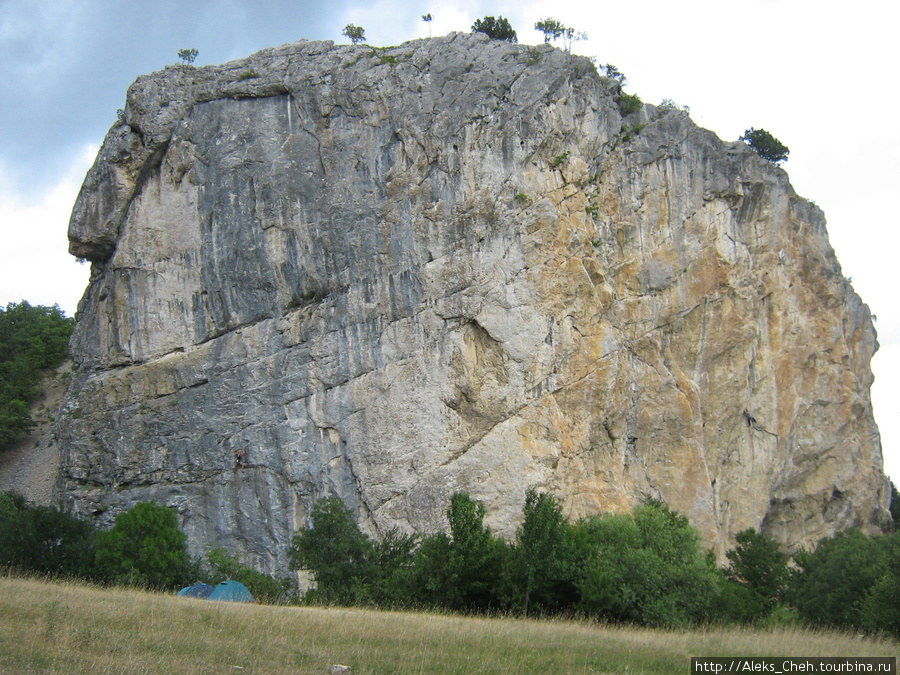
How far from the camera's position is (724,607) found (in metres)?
21.4

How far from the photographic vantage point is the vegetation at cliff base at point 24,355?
44219 millimetres

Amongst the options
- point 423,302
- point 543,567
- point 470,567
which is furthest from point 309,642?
point 423,302

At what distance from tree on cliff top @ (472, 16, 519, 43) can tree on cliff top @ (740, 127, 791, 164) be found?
12.9m

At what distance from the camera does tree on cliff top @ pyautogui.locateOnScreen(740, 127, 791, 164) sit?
134 ft

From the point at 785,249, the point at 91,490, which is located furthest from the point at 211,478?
the point at 785,249

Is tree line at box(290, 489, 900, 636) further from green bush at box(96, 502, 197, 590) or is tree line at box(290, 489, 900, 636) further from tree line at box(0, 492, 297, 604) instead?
green bush at box(96, 502, 197, 590)

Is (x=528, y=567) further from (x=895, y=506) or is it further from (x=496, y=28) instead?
(x=895, y=506)

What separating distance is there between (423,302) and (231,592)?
1140 cm

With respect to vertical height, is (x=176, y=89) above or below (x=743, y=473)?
above

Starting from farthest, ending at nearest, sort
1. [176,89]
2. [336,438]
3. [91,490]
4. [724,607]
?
[176,89], [91,490], [336,438], [724,607]

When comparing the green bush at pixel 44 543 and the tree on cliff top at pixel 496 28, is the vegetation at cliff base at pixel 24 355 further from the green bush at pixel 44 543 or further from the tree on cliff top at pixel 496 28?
the tree on cliff top at pixel 496 28

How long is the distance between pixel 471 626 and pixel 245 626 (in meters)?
4.04

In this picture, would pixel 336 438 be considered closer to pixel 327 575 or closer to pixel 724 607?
pixel 327 575

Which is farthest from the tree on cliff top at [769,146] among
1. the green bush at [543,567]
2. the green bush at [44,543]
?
the green bush at [44,543]
